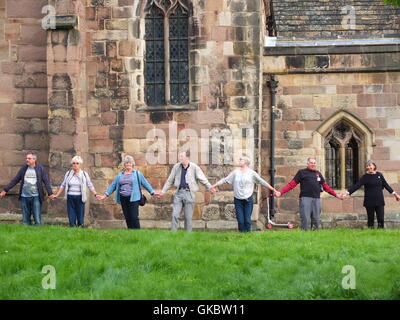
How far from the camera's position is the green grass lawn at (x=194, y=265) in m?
8.67

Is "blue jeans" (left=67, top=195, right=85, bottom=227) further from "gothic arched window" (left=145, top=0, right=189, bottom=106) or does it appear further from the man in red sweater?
the man in red sweater

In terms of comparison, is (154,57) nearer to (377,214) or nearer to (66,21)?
(66,21)

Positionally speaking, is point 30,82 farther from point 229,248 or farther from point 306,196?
point 229,248

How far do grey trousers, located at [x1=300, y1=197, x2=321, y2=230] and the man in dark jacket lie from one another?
4.98m

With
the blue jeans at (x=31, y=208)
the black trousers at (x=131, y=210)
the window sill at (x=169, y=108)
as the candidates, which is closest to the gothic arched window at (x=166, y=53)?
the window sill at (x=169, y=108)

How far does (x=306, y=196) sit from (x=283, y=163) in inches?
114

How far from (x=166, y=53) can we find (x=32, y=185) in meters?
4.30

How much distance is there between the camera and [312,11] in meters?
22.4

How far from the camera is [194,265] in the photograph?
980 cm

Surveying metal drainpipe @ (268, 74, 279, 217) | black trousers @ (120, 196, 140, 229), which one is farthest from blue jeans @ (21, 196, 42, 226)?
metal drainpipe @ (268, 74, 279, 217)

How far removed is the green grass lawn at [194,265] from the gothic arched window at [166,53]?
16.5 ft

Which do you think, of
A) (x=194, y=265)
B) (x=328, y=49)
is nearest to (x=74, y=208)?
(x=194, y=265)
